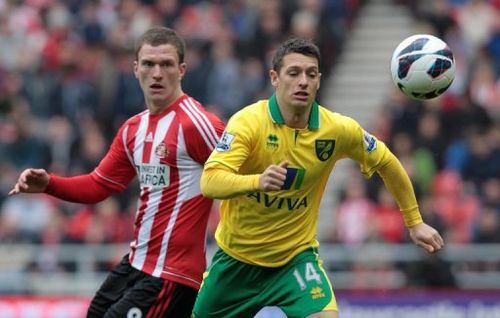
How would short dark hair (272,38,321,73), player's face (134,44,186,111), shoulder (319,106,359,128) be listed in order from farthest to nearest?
player's face (134,44,186,111), shoulder (319,106,359,128), short dark hair (272,38,321,73)

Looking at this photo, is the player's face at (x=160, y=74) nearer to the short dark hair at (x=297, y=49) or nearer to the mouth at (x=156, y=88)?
the mouth at (x=156, y=88)

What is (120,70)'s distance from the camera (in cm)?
2066

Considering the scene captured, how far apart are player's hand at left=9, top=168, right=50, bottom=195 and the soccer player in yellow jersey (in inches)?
50.3

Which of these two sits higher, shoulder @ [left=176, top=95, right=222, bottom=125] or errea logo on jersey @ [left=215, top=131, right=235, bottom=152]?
shoulder @ [left=176, top=95, right=222, bottom=125]

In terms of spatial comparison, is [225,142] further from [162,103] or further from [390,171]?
[390,171]

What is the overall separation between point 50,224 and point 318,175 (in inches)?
369

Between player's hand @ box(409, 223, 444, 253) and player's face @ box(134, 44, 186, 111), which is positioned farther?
player's face @ box(134, 44, 186, 111)

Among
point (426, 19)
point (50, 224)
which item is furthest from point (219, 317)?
point (426, 19)

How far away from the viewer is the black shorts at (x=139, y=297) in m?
9.59

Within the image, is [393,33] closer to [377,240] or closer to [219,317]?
[377,240]

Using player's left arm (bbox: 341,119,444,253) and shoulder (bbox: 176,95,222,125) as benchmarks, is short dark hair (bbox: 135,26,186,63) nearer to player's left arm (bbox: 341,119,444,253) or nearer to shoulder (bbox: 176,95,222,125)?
shoulder (bbox: 176,95,222,125)

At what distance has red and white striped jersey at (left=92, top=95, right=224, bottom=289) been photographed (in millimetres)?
9695

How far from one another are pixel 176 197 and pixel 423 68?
1.90 metres

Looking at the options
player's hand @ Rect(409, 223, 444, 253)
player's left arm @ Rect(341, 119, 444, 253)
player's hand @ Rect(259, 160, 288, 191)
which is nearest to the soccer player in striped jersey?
player's left arm @ Rect(341, 119, 444, 253)
